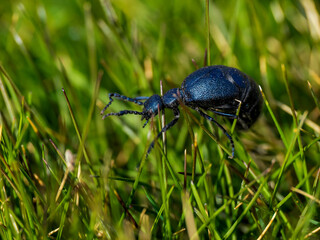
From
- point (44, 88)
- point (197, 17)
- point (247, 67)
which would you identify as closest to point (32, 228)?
point (44, 88)

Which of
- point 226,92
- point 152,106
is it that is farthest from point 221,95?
point 152,106

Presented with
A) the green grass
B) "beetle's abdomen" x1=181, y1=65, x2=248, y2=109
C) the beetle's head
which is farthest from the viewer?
the beetle's head

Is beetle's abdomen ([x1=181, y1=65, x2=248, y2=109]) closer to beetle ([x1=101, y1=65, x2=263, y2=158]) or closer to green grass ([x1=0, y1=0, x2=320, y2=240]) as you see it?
beetle ([x1=101, y1=65, x2=263, y2=158])

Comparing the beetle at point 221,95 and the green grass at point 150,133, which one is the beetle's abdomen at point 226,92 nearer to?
the beetle at point 221,95

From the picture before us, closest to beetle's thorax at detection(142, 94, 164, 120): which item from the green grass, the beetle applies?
the beetle

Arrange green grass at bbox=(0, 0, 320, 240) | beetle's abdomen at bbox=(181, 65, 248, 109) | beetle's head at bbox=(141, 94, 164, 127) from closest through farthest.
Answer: green grass at bbox=(0, 0, 320, 240)
beetle's abdomen at bbox=(181, 65, 248, 109)
beetle's head at bbox=(141, 94, 164, 127)

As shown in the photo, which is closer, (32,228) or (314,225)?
(32,228)

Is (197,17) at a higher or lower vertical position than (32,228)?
higher

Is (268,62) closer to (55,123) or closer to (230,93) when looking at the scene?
(230,93)
